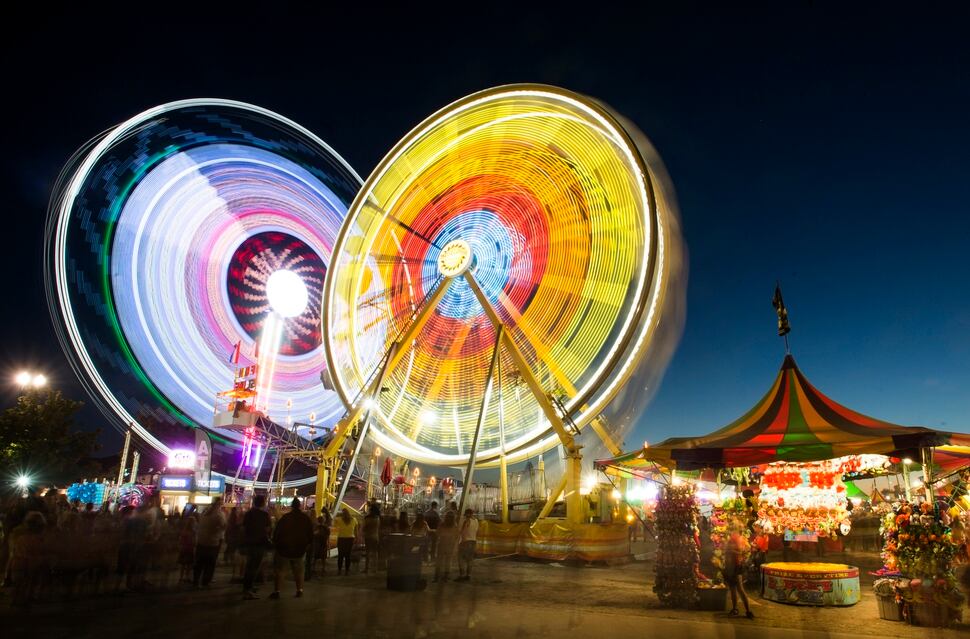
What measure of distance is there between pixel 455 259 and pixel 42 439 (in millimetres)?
28956

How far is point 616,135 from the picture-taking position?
1427 centimetres

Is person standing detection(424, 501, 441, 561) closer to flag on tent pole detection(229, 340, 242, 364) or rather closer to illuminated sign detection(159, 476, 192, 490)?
flag on tent pole detection(229, 340, 242, 364)

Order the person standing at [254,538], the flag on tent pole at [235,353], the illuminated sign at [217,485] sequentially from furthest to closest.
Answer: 1. the illuminated sign at [217,485]
2. the flag on tent pole at [235,353]
3. the person standing at [254,538]

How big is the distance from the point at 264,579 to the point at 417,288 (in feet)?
34.6

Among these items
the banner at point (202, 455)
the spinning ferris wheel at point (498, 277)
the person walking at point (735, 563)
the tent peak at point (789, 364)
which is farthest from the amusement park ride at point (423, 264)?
the banner at point (202, 455)

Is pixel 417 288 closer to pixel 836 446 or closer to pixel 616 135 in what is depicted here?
pixel 616 135

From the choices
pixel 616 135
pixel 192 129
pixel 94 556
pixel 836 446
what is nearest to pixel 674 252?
pixel 616 135

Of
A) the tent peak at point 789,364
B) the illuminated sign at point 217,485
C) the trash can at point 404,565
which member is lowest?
the illuminated sign at point 217,485

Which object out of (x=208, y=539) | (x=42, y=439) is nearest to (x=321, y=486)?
(x=208, y=539)

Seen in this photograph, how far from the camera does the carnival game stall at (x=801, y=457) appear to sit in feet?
29.3

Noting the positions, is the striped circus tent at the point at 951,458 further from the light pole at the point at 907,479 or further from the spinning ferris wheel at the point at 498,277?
the spinning ferris wheel at the point at 498,277

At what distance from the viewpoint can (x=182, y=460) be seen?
3991cm

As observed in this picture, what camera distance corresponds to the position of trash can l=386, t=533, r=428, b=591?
30.1ft

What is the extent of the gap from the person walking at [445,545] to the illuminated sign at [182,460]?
34735 millimetres
